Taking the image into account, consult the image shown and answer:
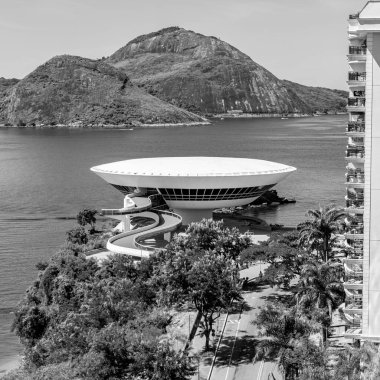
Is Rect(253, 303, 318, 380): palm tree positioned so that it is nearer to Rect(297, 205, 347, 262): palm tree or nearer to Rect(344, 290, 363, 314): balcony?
Rect(344, 290, 363, 314): balcony

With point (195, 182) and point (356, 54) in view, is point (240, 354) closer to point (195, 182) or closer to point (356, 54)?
point (356, 54)

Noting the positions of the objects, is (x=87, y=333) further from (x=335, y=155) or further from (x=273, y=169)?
(x=335, y=155)

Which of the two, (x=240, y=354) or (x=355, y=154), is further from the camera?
(x=240, y=354)

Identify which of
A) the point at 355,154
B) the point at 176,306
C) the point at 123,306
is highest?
the point at 355,154

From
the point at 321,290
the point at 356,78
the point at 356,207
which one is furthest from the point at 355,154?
the point at 321,290

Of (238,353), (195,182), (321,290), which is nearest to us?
(321,290)

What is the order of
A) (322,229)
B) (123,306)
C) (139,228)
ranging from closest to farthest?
(123,306) < (322,229) < (139,228)

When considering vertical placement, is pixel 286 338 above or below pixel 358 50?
below
